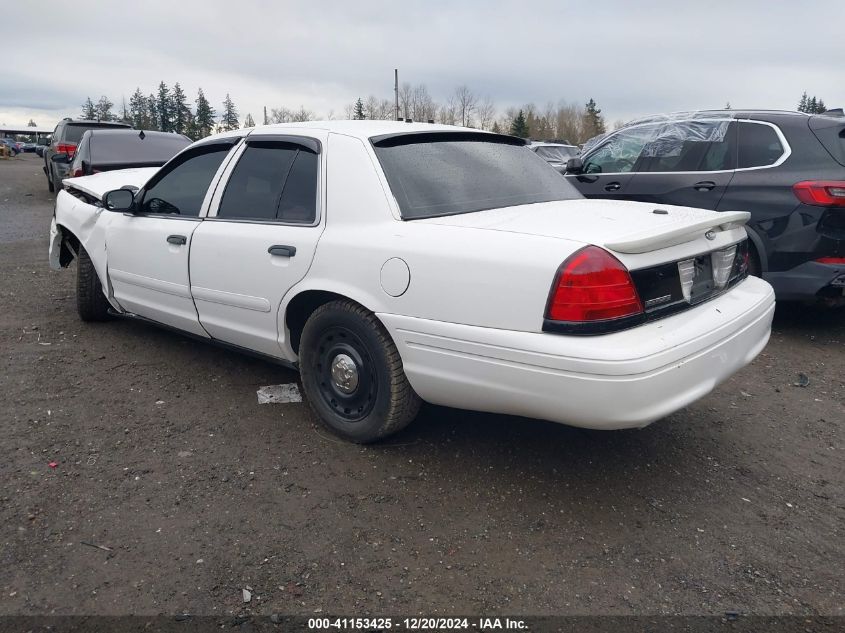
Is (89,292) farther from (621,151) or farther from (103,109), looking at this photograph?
(103,109)

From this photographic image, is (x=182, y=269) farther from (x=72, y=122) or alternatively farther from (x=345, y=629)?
(x=72, y=122)

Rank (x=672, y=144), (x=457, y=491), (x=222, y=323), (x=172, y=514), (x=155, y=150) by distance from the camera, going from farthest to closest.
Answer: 1. (x=155, y=150)
2. (x=672, y=144)
3. (x=222, y=323)
4. (x=457, y=491)
5. (x=172, y=514)

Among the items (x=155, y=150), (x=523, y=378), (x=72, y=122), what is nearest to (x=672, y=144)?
(x=523, y=378)

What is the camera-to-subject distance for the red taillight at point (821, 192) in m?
4.84

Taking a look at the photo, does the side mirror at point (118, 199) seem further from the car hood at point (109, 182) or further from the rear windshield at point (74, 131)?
the rear windshield at point (74, 131)

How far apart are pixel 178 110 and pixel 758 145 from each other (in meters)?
97.6

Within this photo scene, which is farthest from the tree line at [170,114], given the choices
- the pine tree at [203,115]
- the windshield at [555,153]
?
the windshield at [555,153]

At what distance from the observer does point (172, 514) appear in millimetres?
2791

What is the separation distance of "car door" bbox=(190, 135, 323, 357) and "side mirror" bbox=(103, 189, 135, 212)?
2.81 feet

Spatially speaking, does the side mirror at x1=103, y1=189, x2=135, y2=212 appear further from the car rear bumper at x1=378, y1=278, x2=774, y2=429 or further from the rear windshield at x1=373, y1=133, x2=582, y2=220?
the car rear bumper at x1=378, y1=278, x2=774, y2=429

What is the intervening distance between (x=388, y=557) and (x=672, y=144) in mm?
4892

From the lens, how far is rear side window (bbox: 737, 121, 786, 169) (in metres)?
5.33

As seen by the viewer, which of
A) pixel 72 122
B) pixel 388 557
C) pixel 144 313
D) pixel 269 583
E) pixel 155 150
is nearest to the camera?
pixel 269 583

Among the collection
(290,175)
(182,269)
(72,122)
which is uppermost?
(72,122)
